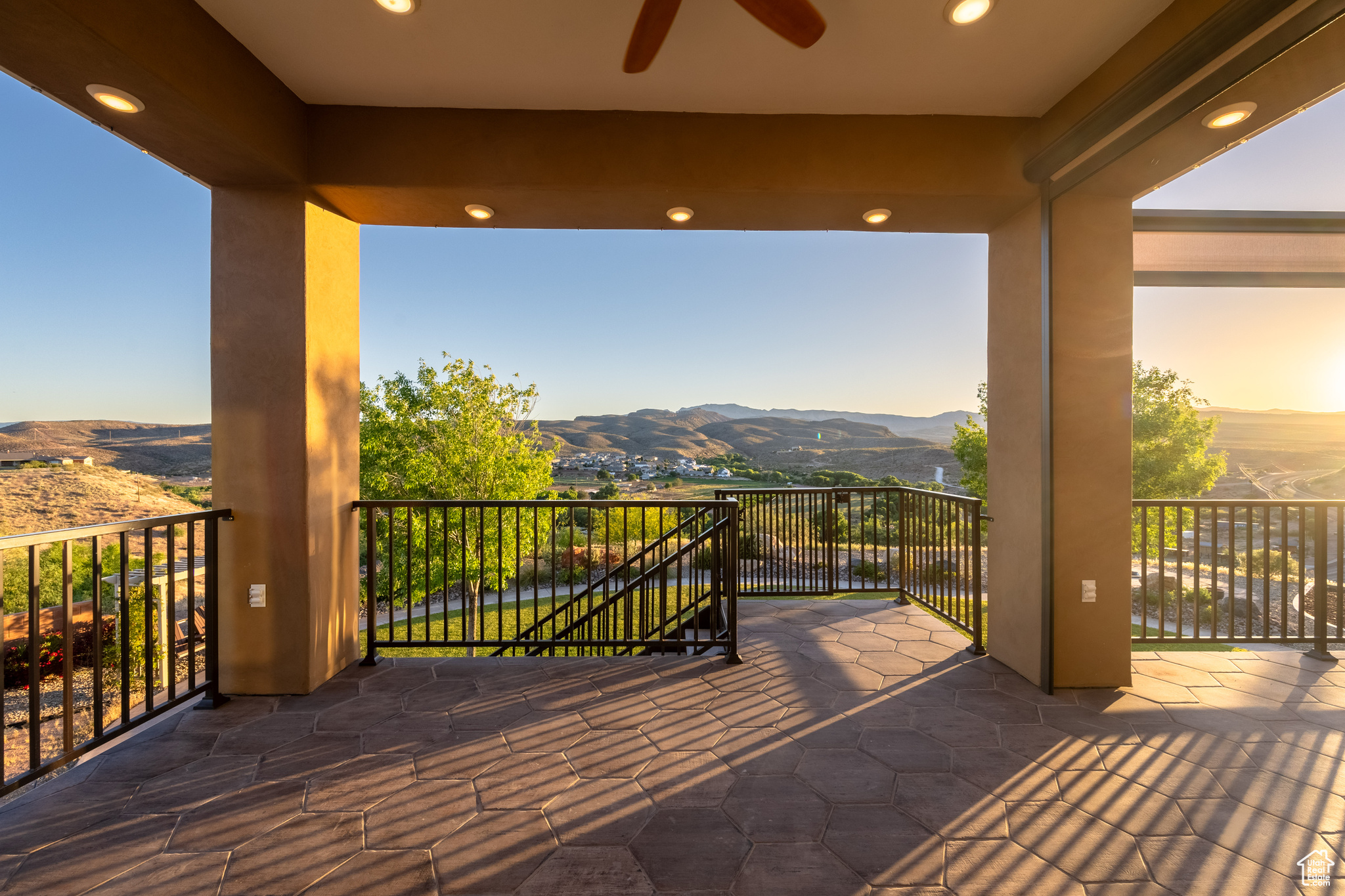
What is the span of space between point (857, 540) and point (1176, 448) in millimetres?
8878

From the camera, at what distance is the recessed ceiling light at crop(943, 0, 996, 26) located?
6.51ft

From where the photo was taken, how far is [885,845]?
5.26 ft

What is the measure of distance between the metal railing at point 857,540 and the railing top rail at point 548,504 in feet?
1.17

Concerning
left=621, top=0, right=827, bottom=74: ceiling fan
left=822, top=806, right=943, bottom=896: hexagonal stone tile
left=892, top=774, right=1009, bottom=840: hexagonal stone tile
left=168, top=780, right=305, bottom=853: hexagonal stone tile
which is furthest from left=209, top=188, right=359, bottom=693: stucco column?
left=892, top=774, right=1009, bottom=840: hexagonal stone tile

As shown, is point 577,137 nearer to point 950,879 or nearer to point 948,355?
point 950,879

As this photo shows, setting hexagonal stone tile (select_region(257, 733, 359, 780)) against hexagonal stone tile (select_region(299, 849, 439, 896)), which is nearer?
hexagonal stone tile (select_region(299, 849, 439, 896))

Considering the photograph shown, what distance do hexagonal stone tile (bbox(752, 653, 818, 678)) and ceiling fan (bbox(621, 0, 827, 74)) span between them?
2.91 meters

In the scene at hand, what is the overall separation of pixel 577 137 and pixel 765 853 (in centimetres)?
319

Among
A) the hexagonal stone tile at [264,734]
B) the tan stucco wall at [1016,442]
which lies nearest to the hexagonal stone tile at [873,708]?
the tan stucco wall at [1016,442]

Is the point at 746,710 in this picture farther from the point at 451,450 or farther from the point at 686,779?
the point at 451,450

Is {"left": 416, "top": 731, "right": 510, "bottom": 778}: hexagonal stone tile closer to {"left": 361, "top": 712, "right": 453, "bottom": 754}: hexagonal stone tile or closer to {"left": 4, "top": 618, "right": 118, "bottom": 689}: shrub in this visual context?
{"left": 361, "top": 712, "right": 453, "bottom": 754}: hexagonal stone tile

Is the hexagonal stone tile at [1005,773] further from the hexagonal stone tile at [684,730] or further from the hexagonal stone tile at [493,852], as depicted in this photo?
the hexagonal stone tile at [493,852]

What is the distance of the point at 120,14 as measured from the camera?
69.3 inches

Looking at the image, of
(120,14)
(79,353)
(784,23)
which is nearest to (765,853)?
(784,23)
